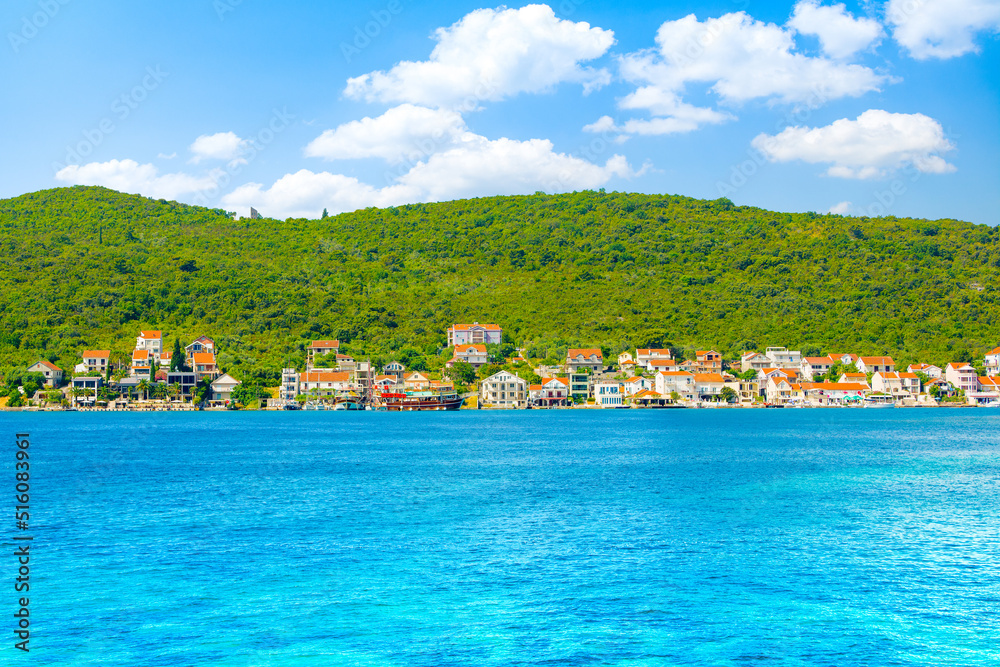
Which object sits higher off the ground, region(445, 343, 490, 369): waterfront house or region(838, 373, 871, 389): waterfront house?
region(445, 343, 490, 369): waterfront house

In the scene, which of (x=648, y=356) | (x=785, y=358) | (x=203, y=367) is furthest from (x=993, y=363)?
(x=203, y=367)

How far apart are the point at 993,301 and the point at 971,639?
12266 centimetres

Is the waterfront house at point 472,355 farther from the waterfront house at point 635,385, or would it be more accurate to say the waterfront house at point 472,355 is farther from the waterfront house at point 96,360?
the waterfront house at point 96,360

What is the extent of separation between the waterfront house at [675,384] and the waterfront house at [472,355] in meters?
21.6

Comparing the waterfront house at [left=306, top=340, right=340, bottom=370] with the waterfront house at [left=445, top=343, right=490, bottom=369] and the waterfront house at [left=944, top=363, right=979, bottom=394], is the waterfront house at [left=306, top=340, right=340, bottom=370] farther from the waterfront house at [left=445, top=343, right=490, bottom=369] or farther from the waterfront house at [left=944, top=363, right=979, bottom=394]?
the waterfront house at [left=944, top=363, right=979, bottom=394]

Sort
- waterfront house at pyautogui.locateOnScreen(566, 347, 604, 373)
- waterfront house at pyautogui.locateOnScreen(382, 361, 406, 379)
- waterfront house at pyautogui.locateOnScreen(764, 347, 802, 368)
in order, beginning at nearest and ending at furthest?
waterfront house at pyautogui.locateOnScreen(382, 361, 406, 379) → waterfront house at pyautogui.locateOnScreen(566, 347, 604, 373) → waterfront house at pyautogui.locateOnScreen(764, 347, 802, 368)

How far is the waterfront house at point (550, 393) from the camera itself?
96562 millimetres

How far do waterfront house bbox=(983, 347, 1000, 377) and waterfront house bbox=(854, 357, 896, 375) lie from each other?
457 inches

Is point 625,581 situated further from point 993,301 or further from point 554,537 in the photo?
point 993,301

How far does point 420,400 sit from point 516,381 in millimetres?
11683

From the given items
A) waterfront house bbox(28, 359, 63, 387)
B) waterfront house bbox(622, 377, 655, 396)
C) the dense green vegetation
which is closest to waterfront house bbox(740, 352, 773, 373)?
the dense green vegetation

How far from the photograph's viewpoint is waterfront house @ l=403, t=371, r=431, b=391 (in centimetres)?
9444

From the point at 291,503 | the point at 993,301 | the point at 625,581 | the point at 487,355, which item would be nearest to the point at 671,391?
the point at 487,355

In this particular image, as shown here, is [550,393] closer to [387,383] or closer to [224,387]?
[387,383]
